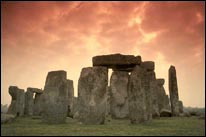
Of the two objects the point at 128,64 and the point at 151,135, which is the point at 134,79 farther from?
the point at 151,135

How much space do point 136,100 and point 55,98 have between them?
143 inches

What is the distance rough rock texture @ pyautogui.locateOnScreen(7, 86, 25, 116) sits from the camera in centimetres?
2402

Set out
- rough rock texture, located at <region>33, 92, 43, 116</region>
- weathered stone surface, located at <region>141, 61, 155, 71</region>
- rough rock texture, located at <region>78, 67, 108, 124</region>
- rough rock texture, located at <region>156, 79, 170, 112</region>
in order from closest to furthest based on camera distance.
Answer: rough rock texture, located at <region>78, 67, 108, 124</region> < weathered stone surface, located at <region>141, 61, 155, 71</region> < rough rock texture, located at <region>33, 92, 43, 116</region> < rough rock texture, located at <region>156, 79, 170, 112</region>

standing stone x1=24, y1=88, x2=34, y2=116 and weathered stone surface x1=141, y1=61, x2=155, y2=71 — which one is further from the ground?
weathered stone surface x1=141, y1=61, x2=155, y2=71

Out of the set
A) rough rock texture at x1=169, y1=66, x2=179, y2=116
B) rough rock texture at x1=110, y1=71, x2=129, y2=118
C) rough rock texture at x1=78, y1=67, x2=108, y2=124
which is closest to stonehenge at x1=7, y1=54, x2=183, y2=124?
rough rock texture at x1=78, y1=67, x2=108, y2=124

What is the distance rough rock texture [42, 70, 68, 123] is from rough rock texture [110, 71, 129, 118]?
7.42m

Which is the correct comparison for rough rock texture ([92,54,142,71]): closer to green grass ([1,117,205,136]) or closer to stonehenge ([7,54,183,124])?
stonehenge ([7,54,183,124])

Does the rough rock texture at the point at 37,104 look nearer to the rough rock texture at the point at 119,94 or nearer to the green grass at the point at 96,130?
the rough rock texture at the point at 119,94

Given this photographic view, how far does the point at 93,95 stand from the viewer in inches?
577

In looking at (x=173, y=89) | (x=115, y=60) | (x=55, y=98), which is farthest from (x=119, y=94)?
(x=55, y=98)

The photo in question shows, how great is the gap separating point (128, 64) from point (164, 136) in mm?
6950

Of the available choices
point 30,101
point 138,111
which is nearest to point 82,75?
point 138,111

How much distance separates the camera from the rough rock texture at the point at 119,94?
70.0 ft

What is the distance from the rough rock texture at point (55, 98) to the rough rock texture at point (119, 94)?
7.42m
